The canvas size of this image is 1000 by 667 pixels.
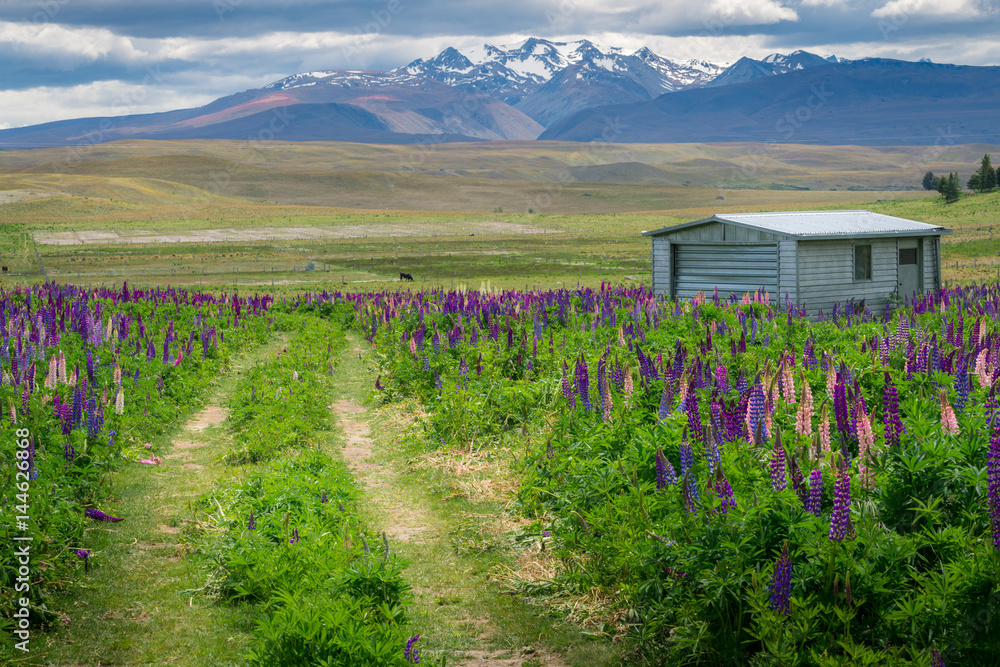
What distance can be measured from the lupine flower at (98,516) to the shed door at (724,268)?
18.4m

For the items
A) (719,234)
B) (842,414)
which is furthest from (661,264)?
(842,414)

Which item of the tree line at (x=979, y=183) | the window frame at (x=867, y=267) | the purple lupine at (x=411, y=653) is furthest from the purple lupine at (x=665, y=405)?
the tree line at (x=979, y=183)

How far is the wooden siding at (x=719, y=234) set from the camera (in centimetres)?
2366

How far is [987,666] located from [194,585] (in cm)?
557

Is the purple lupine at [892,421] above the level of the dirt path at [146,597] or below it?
above

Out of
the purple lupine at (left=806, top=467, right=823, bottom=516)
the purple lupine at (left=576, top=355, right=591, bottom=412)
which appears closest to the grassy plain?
the purple lupine at (left=576, top=355, right=591, bottom=412)

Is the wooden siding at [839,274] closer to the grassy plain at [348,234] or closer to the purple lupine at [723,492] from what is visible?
the grassy plain at [348,234]

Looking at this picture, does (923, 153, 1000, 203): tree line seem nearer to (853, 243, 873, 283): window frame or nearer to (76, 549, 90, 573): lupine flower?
(853, 243, 873, 283): window frame

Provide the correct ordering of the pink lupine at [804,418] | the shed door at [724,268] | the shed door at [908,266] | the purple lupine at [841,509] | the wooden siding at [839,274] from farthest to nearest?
the shed door at [908,266] < the shed door at [724,268] < the wooden siding at [839,274] < the pink lupine at [804,418] < the purple lupine at [841,509]

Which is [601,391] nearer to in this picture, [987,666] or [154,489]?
[987,666]

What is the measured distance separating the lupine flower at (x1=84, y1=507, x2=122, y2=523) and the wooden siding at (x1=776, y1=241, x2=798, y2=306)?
1790 cm

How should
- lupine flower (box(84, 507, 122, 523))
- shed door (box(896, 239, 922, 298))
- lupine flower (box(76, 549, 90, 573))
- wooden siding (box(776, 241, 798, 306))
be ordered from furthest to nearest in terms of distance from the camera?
1. shed door (box(896, 239, 922, 298))
2. wooden siding (box(776, 241, 798, 306))
3. lupine flower (box(84, 507, 122, 523))
4. lupine flower (box(76, 549, 90, 573))

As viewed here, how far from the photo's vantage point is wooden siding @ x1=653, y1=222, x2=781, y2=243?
23.7m

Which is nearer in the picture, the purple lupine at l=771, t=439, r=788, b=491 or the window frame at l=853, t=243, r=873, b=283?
the purple lupine at l=771, t=439, r=788, b=491
